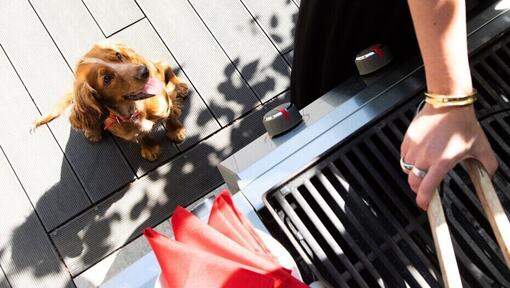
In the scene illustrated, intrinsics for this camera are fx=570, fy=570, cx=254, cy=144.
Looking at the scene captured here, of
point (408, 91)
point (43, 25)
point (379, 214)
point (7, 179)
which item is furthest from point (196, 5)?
point (379, 214)

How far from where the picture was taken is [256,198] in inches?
50.2

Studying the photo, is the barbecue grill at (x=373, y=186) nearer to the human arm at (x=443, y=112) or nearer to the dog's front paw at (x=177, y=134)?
the human arm at (x=443, y=112)

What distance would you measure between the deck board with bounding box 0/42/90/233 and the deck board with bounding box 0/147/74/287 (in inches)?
1.8

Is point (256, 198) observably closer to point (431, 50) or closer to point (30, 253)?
point (431, 50)

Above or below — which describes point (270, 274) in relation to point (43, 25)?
below

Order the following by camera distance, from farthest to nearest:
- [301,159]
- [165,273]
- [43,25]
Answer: [43,25]
[301,159]
[165,273]

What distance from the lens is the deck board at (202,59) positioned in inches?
110

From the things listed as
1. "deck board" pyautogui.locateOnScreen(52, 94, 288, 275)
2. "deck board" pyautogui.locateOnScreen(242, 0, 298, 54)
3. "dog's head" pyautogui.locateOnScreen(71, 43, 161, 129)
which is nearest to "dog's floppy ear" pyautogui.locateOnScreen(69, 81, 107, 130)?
"dog's head" pyautogui.locateOnScreen(71, 43, 161, 129)

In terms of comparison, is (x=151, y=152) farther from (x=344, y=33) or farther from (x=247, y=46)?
(x=344, y=33)

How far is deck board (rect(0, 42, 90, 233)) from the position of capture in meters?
2.67

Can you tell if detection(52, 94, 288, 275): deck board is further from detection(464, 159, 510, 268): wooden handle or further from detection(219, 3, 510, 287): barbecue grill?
detection(464, 159, 510, 268): wooden handle

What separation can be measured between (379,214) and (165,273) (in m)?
0.46

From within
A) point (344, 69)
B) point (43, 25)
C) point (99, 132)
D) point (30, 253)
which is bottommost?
point (344, 69)

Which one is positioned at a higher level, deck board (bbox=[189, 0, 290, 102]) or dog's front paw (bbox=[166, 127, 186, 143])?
deck board (bbox=[189, 0, 290, 102])
